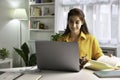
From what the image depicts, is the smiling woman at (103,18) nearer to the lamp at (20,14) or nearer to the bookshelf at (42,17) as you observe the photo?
the bookshelf at (42,17)

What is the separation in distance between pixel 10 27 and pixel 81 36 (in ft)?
10.0

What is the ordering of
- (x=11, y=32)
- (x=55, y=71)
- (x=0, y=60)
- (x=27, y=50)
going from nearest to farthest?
1. (x=55, y=71)
2. (x=0, y=60)
3. (x=27, y=50)
4. (x=11, y=32)

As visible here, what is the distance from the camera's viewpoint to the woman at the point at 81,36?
196 centimetres

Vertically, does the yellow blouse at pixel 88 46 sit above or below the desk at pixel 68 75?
above

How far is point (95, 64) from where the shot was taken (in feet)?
5.18

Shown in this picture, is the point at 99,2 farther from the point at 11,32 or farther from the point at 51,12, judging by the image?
the point at 11,32

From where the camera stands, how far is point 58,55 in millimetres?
1503

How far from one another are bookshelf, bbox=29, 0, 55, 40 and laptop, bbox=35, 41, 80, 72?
300 centimetres

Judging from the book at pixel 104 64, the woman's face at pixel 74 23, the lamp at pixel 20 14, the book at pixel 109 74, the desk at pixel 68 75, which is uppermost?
the lamp at pixel 20 14

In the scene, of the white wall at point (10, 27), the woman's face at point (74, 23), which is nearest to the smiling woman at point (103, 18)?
the white wall at point (10, 27)

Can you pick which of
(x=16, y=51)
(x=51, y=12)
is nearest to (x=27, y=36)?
(x=16, y=51)

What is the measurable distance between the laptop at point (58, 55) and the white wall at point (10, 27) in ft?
10.7

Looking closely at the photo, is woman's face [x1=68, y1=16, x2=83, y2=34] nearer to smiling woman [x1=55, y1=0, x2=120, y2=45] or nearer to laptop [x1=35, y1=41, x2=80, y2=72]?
laptop [x1=35, y1=41, x2=80, y2=72]

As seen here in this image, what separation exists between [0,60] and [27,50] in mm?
645
